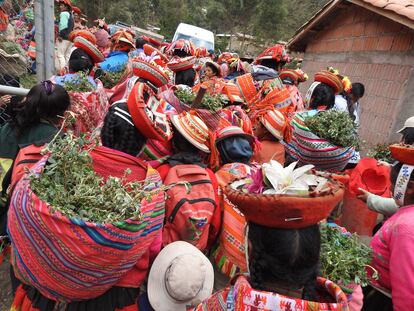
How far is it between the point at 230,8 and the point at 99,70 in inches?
980

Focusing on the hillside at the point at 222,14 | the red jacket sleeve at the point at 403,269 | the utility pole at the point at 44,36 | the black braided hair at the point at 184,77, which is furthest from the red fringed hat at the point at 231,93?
the hillside at the point at 222,14

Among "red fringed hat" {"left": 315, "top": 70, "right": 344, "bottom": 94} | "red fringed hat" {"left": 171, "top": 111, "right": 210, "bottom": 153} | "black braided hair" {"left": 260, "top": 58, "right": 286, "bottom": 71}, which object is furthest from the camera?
"black braided hair" {"left": 260, "top": 58, "right": 286, "bottom": 71}

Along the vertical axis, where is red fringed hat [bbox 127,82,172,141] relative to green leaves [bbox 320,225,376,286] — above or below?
above

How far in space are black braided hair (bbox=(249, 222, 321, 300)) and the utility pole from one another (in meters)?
2.72

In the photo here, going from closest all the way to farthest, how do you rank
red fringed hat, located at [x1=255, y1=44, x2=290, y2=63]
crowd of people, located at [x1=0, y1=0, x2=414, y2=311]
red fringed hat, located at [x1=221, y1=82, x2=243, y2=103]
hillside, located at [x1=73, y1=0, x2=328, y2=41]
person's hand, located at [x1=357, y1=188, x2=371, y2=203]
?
crowd of people, located at [x1=0, y1=0, x2=414, y2=311]
person's hand, located at [x1=357, y1=188, x2=371, y2=203]
red fringed hat, located at [x1=221, y1=82, x2=243, y2=103]
red fringed hat, located at [x1=255, y1=44, x2=290, y2=63]
hillside, located at [x1=73, y1=0, x2=328, y2=41]

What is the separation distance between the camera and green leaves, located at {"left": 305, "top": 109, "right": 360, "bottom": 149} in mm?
3086

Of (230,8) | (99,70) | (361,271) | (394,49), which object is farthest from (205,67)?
(230,8)

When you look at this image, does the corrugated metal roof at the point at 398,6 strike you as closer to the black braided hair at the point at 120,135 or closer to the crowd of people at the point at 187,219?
the crowd of people at the point at 187,219

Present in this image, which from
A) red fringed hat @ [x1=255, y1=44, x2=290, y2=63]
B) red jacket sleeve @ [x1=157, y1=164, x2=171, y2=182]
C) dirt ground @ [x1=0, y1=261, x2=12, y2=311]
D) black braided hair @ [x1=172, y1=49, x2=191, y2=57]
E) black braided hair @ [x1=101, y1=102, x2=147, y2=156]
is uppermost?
red fringed hat @ [x1=255, y1=44, x2=290, y2=63]

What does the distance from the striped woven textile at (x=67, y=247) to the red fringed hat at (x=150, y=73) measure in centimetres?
235

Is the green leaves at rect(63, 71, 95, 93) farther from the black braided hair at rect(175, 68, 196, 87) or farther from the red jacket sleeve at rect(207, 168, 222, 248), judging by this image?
the red jacket sleeve at rect(207, 168, 222, 248)

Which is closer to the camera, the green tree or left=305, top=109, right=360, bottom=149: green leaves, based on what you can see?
left=305, top=109, right=360, bottom=149: green leaves

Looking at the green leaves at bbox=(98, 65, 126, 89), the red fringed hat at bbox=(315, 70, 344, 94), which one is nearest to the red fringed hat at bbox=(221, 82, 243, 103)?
the red fringed hat at bbox=(315, 70, 344, 94)

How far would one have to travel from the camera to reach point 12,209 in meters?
1.50
